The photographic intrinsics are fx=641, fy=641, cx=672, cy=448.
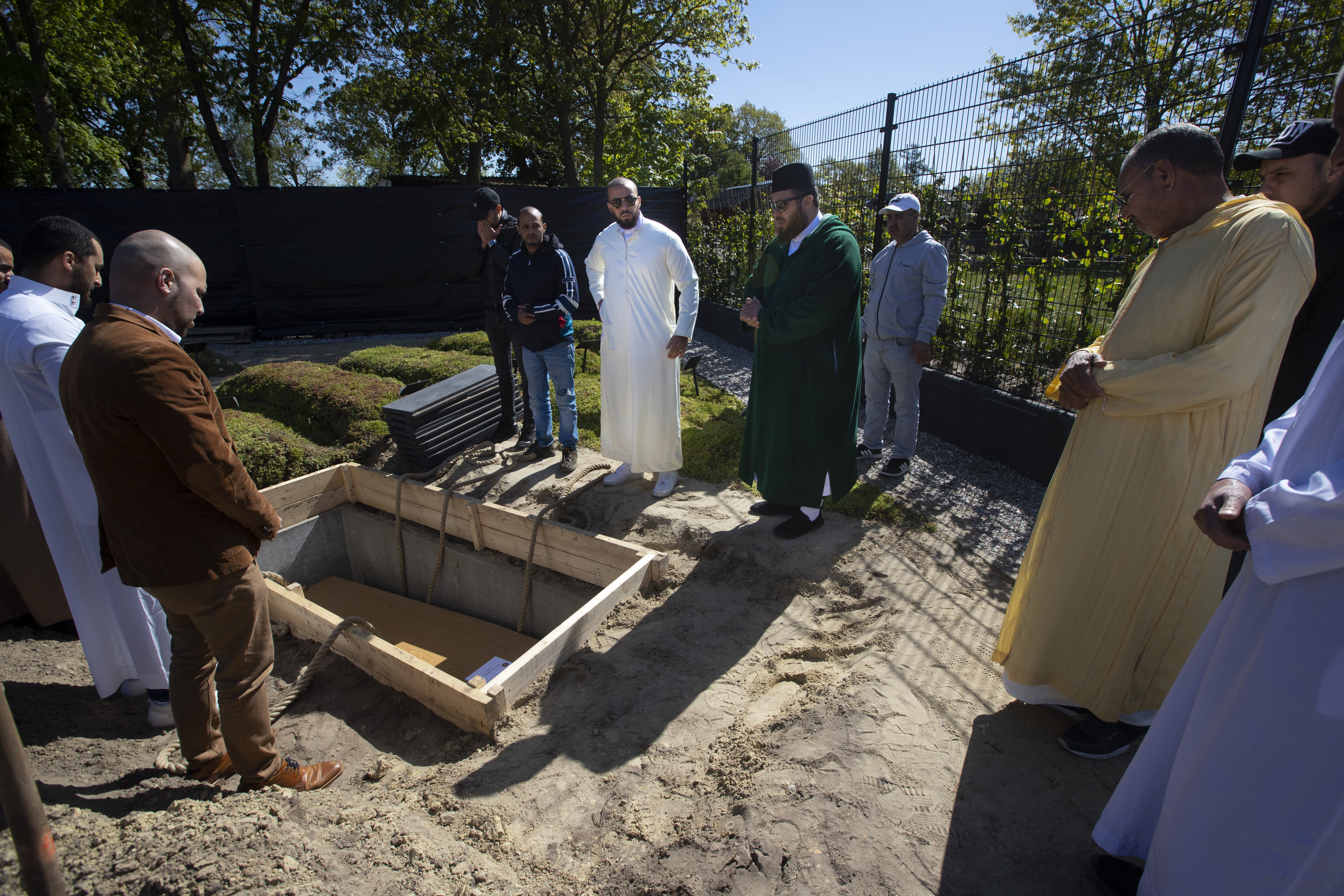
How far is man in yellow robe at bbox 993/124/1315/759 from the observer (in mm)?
1878

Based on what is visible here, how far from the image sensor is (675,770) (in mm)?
2406

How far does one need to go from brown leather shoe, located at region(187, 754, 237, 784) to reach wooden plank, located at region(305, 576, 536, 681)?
1.76 m

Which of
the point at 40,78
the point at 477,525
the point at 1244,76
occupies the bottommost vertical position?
the point at 477,525

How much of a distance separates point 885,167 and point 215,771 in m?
7.18

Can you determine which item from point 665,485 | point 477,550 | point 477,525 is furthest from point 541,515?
point 665,485

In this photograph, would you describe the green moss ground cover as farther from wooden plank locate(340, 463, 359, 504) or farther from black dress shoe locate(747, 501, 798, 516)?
black dress shoe locate(747, 501, 798, 516)

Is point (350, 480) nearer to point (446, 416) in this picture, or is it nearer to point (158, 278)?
point (446, 416)

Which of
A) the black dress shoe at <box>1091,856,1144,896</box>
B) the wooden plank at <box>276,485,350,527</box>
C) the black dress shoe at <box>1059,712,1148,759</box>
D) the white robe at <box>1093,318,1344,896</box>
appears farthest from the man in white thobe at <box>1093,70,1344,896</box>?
the wooden plank at <box>276,485,350,527</box>

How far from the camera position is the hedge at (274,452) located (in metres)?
5.04

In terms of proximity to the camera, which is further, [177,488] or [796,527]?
[796,527]

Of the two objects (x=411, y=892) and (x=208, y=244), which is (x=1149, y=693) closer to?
(x=411, y=892)

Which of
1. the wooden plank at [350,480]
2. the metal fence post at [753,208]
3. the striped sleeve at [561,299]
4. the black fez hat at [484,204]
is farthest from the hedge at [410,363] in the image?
the metal fence post at [753,208]

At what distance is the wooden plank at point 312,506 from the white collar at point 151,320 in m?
3.45

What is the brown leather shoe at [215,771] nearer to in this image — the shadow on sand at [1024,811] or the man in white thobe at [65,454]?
the man in white thobe at [65,454]
